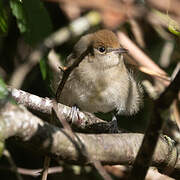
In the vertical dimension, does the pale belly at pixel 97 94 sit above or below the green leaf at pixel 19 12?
below

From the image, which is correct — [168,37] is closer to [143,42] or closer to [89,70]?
[143,42]

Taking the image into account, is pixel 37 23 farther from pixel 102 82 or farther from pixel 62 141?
pixel 62 141

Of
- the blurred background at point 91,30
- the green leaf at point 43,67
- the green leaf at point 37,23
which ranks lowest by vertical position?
the blurred background at point 91,30

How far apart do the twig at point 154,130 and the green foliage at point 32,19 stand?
129 centimetres

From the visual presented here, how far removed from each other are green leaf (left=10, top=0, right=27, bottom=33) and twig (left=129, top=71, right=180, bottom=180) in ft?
4.21

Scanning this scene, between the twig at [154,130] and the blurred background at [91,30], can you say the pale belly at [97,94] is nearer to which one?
the blurred background at [91,30]

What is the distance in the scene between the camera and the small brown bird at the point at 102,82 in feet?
11.9

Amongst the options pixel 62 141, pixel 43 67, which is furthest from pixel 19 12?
pixel 62 141

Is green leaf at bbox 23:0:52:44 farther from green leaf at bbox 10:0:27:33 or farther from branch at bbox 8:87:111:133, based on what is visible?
branch at bbox 8:87:111:133

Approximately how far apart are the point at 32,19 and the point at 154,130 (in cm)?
138

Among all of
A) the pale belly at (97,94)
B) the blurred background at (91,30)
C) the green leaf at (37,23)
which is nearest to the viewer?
the green leaf at (37,23)

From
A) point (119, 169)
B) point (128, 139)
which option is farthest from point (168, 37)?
point (128, 139)

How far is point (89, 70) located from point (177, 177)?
1321 millimetres

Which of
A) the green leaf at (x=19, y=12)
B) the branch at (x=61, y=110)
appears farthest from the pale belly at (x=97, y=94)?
the green leaf at (x=19, y=12)
